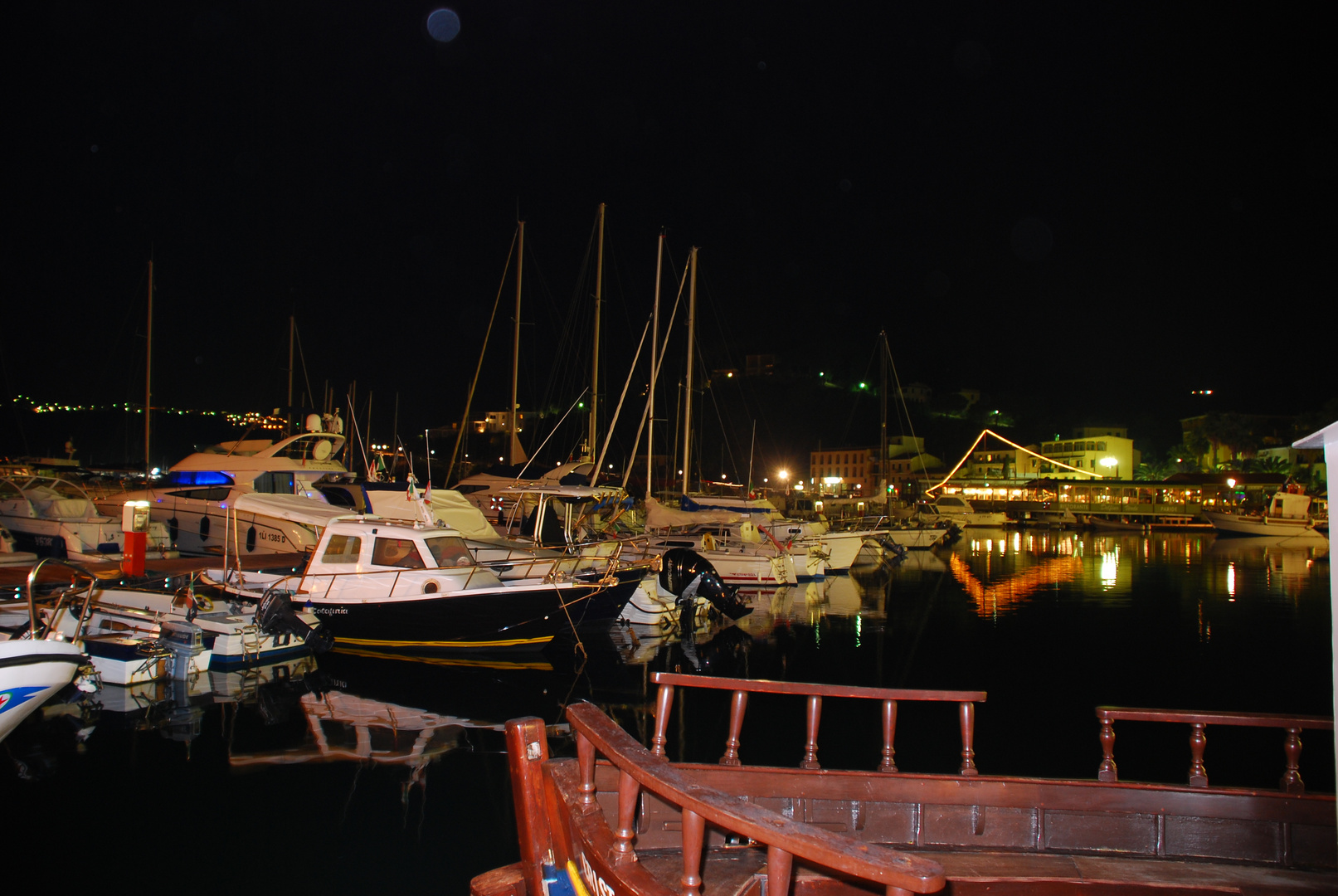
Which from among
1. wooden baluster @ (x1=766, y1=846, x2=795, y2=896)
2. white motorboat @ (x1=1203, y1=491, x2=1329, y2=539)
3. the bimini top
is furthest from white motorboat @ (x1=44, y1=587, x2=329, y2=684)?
white motorboat @ (x1=1203, y1=491, x2=1329, y2=539)

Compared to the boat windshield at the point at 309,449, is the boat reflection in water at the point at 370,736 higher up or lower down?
lower down

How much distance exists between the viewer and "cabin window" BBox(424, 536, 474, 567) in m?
14.3

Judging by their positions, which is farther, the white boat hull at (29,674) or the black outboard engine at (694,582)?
the black outboard engine at (694,582)

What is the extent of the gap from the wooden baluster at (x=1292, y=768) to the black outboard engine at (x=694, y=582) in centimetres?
1404

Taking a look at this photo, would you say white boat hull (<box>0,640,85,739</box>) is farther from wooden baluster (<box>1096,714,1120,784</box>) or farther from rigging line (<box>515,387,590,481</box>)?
rigging line (<box>515,387,590,481</box>)

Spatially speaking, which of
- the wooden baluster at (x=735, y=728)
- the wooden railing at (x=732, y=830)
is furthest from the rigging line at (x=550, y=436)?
the wooden railing at (x=732, y=830)

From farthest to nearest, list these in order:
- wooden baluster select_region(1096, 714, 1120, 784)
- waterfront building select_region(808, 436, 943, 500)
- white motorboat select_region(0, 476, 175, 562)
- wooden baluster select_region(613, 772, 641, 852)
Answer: waterfront building select_region(808, 436, 943, 500), white motorboat select_region(0, 476, 175, 562), wooden baluster select_region(1096, 714, 1120, 784), wooden baluster select_region(613, 772, 641, 852)

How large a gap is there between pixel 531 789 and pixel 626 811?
85cm

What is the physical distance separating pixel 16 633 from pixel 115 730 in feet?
9.46

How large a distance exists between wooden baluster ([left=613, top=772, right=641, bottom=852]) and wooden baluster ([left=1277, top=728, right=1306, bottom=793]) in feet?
14.1

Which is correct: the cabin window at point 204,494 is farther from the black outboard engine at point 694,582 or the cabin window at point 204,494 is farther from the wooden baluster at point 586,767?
the wooden baluster at point 586,767

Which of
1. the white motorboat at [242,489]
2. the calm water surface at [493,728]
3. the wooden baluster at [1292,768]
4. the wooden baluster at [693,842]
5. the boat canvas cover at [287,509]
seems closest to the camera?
the wooden baluster at [693,842]

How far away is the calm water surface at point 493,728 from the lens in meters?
7.54

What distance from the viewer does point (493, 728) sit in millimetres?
11062
